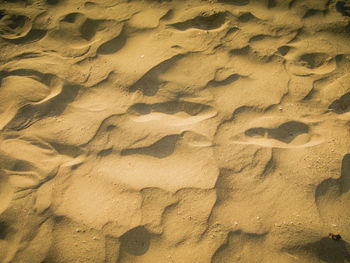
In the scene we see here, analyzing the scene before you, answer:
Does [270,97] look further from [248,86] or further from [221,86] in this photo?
[221,86]

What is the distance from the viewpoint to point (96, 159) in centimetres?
141

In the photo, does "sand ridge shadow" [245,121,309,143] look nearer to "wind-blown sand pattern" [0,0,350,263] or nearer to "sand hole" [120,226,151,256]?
"wind-blown sand pattern" [0,0,350,263]

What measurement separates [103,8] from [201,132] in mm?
1759

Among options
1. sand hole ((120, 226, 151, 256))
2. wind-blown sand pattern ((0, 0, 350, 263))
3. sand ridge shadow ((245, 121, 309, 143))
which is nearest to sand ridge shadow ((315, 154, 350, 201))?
wind-blown sand pattern ((0, 0, 350, 263))

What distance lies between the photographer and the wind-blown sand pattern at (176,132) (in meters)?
1.20

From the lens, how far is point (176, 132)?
1469 millimetres

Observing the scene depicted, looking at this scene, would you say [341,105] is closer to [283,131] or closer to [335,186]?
[283,131]

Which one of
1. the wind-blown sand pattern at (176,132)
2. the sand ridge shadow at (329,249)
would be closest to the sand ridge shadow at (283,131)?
the wind-blown sand pattern at (176,132)

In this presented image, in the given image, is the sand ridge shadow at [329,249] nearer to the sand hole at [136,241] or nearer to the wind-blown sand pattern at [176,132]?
the wind-blown sand pattern at [176,132]

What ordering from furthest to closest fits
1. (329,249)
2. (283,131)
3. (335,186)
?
(283,131) → (335,186) → (329,249)

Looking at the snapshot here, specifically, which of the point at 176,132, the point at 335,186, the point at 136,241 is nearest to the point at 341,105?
the point at 335,186

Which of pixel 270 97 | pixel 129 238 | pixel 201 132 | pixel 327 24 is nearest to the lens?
pixel 129 238

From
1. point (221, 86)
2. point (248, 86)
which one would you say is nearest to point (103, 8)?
point (221, 86)

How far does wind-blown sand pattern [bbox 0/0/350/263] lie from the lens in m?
1.20
